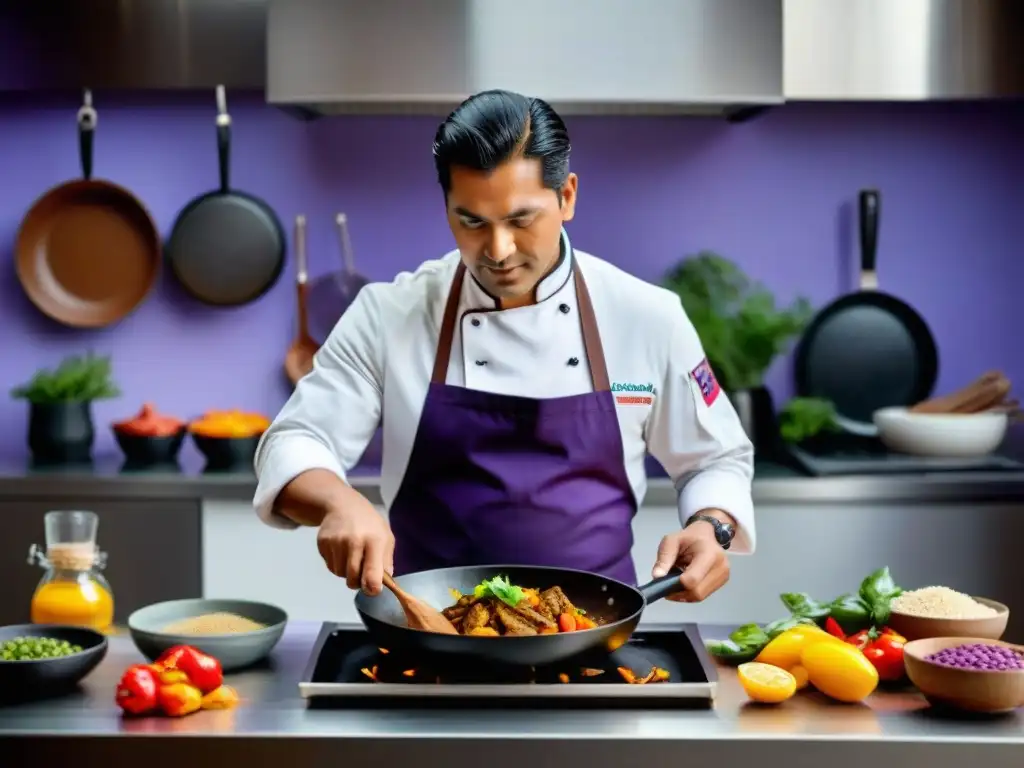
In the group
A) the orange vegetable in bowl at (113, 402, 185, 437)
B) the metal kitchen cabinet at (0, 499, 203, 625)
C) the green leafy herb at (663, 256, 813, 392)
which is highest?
the green leafy herb at (663, 256, 813, 392)

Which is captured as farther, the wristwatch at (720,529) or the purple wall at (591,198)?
the purple wall at (591,198)

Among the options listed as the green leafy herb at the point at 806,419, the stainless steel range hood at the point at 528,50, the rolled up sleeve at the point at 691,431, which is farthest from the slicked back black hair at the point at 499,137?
the green leafy herb at the point at 806,419

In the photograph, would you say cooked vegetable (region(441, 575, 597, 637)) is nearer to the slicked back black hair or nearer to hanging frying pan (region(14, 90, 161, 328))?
the slicked back black hair

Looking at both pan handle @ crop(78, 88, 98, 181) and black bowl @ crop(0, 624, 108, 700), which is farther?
pan handle @ crop(78, 88, 98, 181)

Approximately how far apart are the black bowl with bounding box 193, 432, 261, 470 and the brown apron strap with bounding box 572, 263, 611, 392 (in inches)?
51.1

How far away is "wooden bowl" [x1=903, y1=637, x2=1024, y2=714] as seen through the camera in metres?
1.62

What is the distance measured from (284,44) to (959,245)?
1930 mm

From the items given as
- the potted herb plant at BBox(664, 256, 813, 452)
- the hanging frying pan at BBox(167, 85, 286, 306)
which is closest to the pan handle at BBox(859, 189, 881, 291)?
the potted herb plant at BBox(664, 256, 813, 452)

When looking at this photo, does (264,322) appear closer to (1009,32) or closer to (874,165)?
(874,165)

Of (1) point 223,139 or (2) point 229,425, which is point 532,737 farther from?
(1) point 223,139

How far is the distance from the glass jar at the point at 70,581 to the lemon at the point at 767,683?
3.35 feet

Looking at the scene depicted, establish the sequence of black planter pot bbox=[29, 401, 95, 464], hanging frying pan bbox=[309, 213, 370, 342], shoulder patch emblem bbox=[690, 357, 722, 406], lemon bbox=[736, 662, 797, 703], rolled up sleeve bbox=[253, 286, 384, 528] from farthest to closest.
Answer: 1. hanging frying pan bbox=[309, 213, 370, 342]
2. black planter pot bbox=[29, 401, 95, 464]
3. shoulder patch emblem bbox=[690, 357, 722, 406]
4. rolled up sleeve bbox=[253, 286, 384, 528]
5. lemon bbox=[736, 662, 797, 703]

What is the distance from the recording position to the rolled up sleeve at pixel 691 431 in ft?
7.48

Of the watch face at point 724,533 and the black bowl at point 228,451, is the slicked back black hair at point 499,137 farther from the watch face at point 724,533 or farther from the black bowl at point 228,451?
the black bowl at point 228,451
